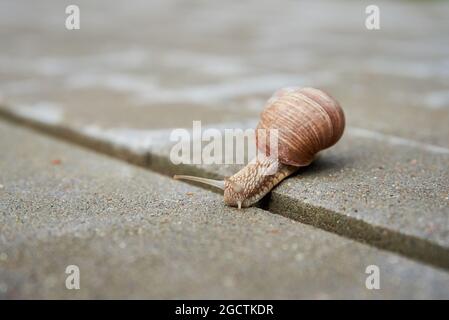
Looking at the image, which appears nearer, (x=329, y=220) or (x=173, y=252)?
(x=173, y=252)

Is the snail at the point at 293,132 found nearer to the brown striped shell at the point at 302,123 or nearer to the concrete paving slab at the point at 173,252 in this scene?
the brown striped shell at the point at 302,123

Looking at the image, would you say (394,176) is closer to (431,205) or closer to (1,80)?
(431,205)

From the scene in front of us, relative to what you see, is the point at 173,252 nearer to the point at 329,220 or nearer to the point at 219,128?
the point at 329,220

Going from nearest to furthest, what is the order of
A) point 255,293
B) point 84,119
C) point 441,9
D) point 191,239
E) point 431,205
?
point 255,293 < point 191,239 < point 431,205 < point 84,119 < point 441,9

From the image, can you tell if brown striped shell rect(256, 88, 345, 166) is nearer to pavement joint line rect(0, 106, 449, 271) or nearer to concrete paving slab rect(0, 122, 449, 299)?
pavement joint line rect(0, 106, 449, 271)

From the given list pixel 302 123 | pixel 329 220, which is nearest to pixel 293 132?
pixel 302 123

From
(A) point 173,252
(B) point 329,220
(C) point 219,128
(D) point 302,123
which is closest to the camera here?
(A) point 173,252

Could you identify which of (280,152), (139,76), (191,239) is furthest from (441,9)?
(191,239)
